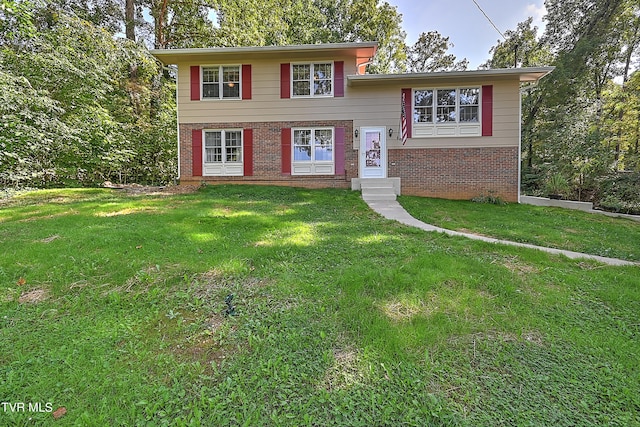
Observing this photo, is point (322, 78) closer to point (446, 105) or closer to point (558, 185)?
point (446, 105)

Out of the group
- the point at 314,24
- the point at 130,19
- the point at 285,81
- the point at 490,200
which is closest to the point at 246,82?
the point at 285,81

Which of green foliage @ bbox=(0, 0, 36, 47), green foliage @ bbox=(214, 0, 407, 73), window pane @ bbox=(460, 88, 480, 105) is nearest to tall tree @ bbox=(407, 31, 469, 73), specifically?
green foliage @ bbox=(214, 0, 407, 73)

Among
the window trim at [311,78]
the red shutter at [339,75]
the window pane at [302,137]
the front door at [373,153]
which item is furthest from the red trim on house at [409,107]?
the window pane at [302,137]

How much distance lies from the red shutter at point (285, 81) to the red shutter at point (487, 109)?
669 centimetres

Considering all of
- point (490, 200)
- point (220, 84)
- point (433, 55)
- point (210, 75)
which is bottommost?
point (490, 200)

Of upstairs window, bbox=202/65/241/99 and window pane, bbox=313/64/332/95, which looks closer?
window pane, bbox=313/64/332/95

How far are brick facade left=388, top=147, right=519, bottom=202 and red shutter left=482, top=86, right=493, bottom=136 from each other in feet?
2.42

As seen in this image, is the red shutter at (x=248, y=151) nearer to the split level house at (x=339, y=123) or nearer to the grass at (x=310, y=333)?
the split level house at (x=339, y=123)

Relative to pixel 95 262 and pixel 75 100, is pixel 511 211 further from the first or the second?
pixel 75 100

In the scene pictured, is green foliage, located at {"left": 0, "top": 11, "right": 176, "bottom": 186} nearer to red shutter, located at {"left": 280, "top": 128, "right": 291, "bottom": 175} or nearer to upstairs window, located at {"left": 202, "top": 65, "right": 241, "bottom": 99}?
upstairs window, located at {"left": 202, "top": 65, "right": 241, "bottom": 99}

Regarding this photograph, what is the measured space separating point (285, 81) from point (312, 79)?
0.97 metres

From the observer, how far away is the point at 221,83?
11273 mm

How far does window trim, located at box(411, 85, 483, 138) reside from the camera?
10594mm

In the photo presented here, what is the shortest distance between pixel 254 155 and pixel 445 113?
22.6 feet
